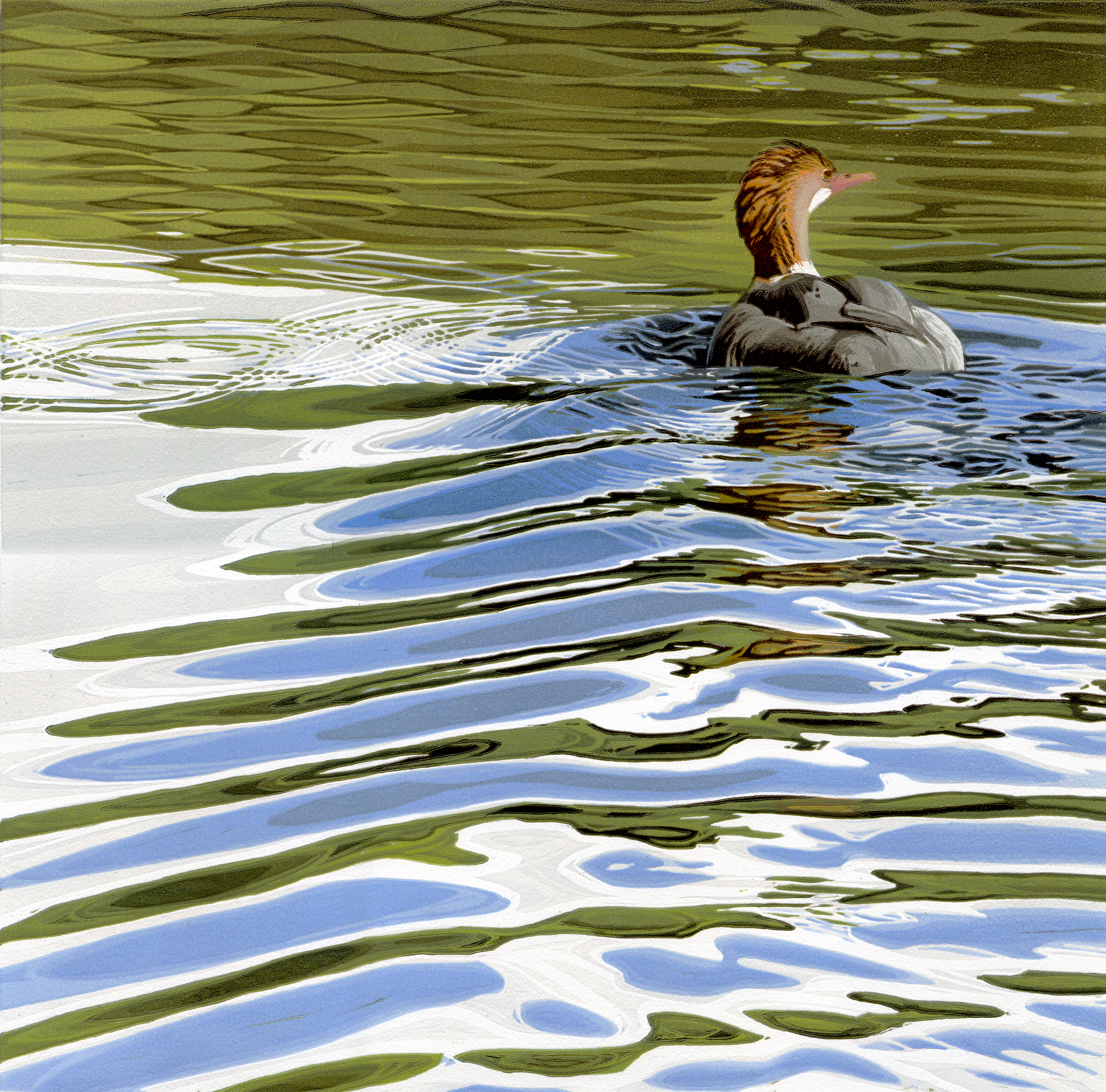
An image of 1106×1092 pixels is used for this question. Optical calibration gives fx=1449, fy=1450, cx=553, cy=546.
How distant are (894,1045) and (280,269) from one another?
5.27 meters

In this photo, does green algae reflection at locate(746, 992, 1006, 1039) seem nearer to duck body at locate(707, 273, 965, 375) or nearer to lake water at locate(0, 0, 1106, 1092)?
lake water at locate(0, 0, 1106, 1092)

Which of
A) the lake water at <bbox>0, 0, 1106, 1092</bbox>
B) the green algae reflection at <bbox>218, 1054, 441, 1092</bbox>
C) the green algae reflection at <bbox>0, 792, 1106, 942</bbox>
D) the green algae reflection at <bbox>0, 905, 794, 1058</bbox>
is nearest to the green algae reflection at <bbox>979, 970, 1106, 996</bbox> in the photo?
the lake water at <bbox>0, 0, 1106, 1092</bbox>

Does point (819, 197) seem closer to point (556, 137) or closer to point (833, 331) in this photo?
point (833, 331)

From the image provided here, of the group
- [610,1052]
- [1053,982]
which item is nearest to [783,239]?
[1053,982]

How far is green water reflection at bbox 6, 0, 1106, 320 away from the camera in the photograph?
682cm

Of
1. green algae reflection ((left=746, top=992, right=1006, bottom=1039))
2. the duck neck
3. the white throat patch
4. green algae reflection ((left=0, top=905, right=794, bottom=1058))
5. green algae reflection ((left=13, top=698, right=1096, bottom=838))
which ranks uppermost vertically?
the white throat patch

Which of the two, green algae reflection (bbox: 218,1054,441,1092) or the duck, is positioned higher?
the duck

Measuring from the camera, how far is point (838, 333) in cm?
481

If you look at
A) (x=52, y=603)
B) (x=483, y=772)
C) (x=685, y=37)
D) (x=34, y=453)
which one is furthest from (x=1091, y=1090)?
(x=685, y=37)

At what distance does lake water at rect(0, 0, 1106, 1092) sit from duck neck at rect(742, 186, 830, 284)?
14.6 inches

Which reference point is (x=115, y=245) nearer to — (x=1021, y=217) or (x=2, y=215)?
(x=2, y=215)

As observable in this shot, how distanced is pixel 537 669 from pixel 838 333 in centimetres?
230

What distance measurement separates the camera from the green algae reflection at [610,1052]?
6.13 ft

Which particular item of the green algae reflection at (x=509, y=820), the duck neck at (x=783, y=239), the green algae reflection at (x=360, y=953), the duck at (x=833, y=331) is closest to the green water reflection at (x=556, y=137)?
the duck neck at (x=783, y=239)
